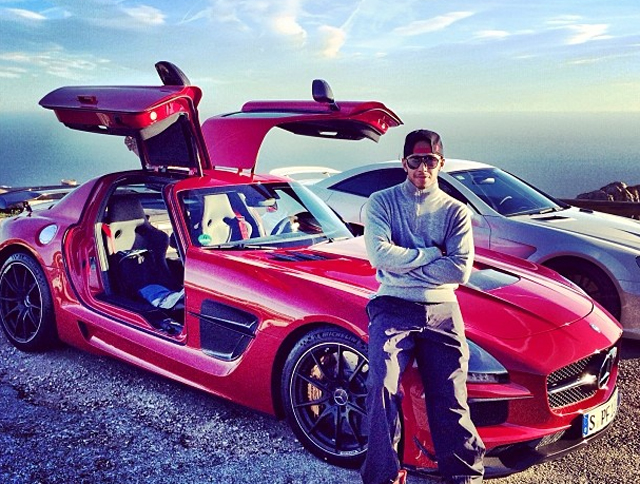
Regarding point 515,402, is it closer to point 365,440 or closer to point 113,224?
point 365,440

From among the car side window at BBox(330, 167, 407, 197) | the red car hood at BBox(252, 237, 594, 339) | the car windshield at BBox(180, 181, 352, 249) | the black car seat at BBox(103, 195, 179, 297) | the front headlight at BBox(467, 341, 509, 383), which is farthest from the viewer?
the car side window at BBox(330, 167, 407, 197)

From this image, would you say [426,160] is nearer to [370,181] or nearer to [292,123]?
[292,123]

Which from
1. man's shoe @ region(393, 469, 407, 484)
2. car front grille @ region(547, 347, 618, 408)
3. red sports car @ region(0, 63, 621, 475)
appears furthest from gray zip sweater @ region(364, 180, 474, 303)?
man's shoe @ region(393, 469, 407, 484)

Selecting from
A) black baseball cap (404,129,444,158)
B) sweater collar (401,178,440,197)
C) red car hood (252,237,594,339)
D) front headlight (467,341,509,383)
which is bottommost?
front headlight (467,341,509,383)

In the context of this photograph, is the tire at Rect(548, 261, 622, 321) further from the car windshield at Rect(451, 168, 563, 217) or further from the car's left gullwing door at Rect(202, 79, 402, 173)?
the car's left gullwing door at Rect(202, 79, 402, 173)

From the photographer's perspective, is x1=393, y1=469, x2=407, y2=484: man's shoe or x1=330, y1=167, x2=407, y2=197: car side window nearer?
x1=393, y1=469, x2=407, y2=484: man's shoe

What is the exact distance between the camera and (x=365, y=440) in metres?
3.45

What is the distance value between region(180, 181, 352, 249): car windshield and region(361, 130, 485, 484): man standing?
1312 mm

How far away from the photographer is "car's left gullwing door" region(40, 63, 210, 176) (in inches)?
183

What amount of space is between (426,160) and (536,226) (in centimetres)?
328

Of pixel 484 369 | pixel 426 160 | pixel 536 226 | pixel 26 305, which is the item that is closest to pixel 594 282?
pixel 536 226

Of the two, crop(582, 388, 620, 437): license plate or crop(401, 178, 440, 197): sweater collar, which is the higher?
crop(401, 178, 440, 197): sweater collar

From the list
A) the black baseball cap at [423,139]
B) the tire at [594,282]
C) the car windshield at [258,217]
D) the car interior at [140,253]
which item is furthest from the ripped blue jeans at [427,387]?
the tire at [594,282]

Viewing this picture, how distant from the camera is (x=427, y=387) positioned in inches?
123
